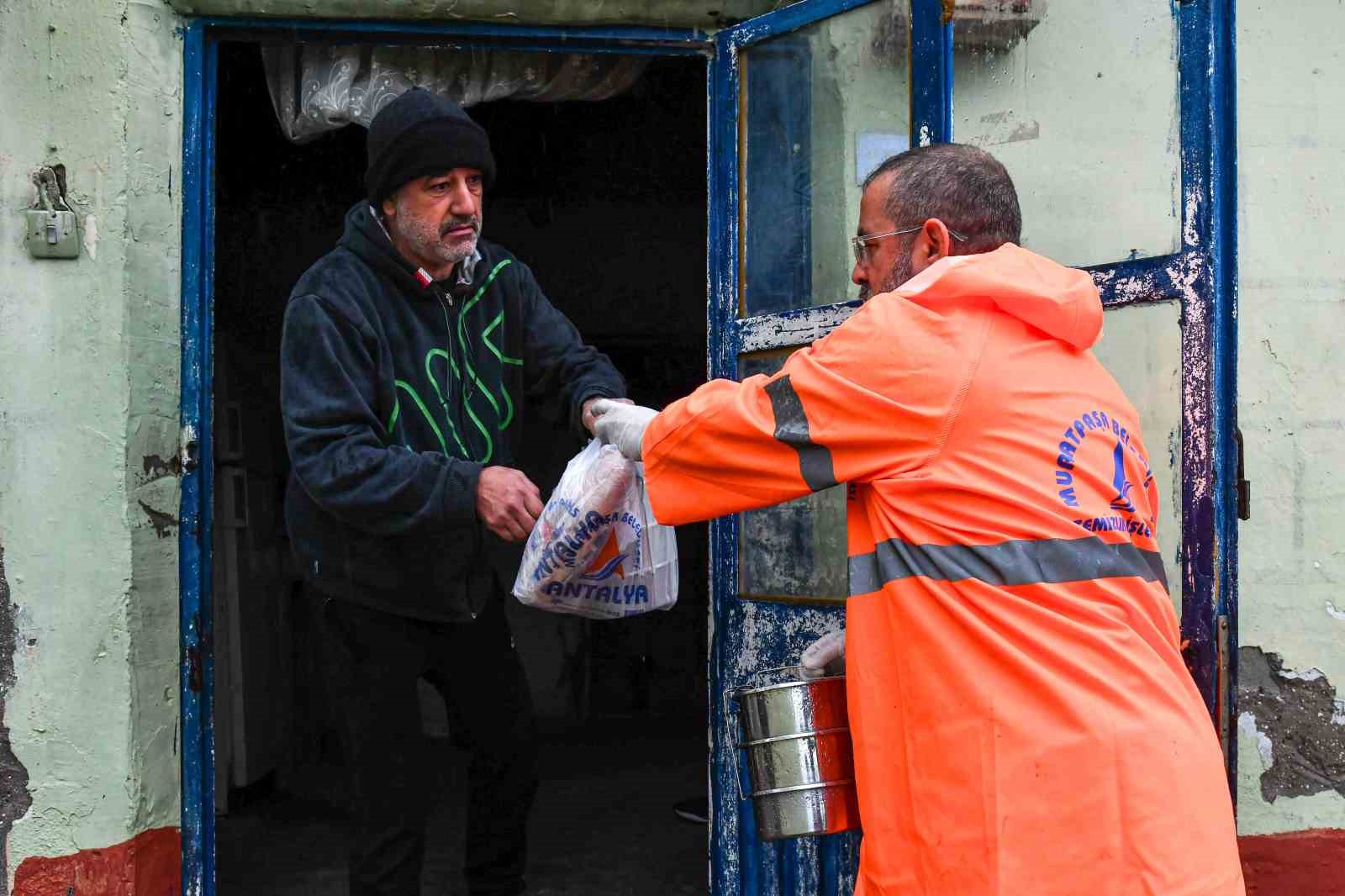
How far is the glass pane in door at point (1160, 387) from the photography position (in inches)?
101

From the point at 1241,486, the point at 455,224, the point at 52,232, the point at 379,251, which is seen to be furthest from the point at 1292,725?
the point at 52,232

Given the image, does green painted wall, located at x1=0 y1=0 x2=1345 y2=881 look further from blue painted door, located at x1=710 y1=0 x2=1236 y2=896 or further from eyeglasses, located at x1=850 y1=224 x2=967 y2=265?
eyeglasses, located at x1=850 y1=224 x2=967 y2=265

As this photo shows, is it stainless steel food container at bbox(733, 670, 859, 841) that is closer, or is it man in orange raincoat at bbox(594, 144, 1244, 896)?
man in orange raincoat at bbox(594, 144, 1244, 896)

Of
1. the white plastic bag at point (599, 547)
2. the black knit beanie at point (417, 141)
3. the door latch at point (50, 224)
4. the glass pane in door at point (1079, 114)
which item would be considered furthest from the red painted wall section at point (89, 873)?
the glass pane in door at point (1079, 114)

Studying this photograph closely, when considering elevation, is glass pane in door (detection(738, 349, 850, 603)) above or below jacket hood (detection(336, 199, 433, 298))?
below

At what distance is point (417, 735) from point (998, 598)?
5.02 feet

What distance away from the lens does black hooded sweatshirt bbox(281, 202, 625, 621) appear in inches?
101

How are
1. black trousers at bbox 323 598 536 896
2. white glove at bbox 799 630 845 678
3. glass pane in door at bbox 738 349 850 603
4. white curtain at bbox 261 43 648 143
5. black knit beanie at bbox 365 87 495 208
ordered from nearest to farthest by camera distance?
1. white glove at bbox 799 630 845 678
2. black trousers at bbox 323 598 536 896
3. black knit beanie at bbox 365 87 495 208
4. glass pane in door at bbox 738 349 850 603
5. white curtain at bbox 261 43 648 143

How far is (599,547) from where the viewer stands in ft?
8.57

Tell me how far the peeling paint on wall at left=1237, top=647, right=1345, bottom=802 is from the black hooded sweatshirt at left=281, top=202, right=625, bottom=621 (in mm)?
2046

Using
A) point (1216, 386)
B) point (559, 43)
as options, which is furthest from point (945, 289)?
point (559, 43)

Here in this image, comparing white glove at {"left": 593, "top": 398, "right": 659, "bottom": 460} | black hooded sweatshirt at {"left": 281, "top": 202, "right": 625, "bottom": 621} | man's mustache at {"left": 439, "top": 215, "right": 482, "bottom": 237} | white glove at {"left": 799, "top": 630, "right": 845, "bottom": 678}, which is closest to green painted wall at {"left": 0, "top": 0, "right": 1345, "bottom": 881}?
black hooded sweatshirt at {"left": 281, "top": 202, "right": 625, "bottom": 621}

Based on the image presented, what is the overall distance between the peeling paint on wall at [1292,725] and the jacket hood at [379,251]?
2.53 metres

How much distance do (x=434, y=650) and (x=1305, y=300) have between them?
264 cm
